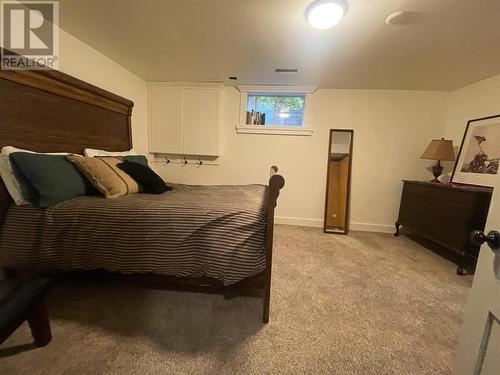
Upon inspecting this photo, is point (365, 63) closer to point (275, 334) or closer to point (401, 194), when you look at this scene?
point (401, 194)

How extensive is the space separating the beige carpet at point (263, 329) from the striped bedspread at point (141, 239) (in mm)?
295

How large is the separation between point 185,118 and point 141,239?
2433 mm

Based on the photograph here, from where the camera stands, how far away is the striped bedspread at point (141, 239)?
1.36 metres

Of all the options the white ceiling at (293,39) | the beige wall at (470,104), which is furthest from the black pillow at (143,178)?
the beige wall at (470,104)

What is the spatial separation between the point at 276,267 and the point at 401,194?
7.92 ft

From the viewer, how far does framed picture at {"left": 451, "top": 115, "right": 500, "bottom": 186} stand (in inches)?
96.0

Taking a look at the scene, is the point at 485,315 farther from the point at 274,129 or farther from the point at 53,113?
the point at 274,129

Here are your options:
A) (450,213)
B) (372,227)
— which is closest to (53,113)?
(450,213)

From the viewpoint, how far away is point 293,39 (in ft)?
6.61

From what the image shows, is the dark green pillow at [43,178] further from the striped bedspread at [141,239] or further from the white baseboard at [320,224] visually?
the white baseboard at [320,224]

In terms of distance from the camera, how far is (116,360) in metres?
1.13

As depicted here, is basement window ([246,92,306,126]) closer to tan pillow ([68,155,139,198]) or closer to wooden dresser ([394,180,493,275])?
wooden dresser ([394,180,493,275])

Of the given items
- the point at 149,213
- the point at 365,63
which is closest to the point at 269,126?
the point at 365,63

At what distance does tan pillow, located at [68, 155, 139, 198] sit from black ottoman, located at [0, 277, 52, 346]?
2.49 feet
